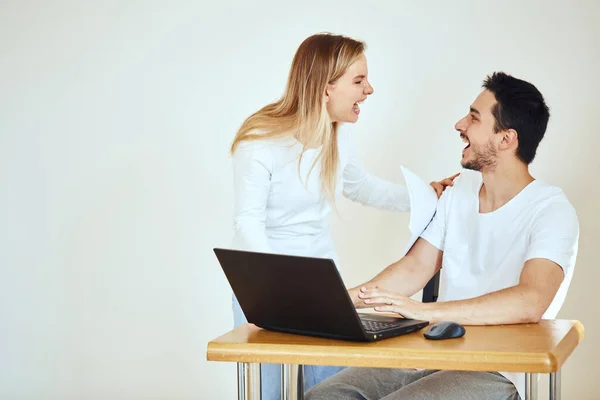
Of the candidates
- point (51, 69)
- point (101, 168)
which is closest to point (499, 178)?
point (101, 168)

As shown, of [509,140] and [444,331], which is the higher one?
[509,140]

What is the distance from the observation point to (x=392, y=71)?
362 centimetres

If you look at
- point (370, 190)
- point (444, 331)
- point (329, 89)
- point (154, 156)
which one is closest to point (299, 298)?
point (444, 331)

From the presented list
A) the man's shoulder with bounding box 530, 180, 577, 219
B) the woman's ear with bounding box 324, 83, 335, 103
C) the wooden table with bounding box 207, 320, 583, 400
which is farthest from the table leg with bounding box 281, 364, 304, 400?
the woman's ear with bounding box 324, 83, 335, 103

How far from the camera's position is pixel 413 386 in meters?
1.83

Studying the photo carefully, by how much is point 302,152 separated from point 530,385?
1179mm

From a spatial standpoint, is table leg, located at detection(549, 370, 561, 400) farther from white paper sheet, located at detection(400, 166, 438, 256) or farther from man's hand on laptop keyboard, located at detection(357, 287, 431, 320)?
white paper sheet, located at detection(400, 166, 438, 256)

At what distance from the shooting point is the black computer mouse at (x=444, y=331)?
5.38ft

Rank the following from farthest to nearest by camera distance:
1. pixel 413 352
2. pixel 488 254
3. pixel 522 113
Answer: pixel 522 113 → pixel 488 254 → pixel 413 352

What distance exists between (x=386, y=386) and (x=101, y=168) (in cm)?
230

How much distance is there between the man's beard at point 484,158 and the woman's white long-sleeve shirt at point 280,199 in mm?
535

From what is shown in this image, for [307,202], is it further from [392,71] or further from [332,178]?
[392,71]

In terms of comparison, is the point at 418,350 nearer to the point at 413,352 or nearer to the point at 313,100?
the point at 413,352

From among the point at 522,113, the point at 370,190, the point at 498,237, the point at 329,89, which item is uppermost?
the point at 329,89
